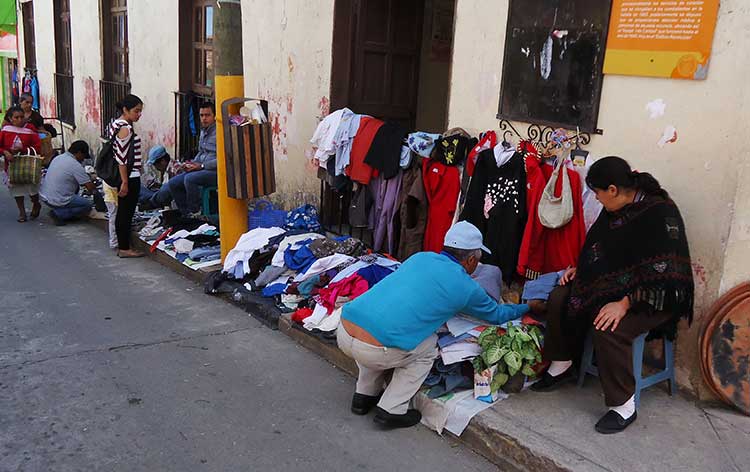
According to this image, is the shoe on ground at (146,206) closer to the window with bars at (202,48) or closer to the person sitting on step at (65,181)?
the person sitting on step at (65,181)

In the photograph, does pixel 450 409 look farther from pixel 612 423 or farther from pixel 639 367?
pixel 639 367

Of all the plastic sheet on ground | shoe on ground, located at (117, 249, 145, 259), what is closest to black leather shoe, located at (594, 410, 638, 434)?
the plastic sheet on ground

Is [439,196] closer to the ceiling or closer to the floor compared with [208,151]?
closer to the ceiling

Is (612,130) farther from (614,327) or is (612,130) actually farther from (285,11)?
(285,11)

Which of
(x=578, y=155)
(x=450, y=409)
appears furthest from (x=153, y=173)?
(x=450, y=409)

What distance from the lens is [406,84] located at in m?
7.32

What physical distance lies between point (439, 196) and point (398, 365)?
200 cm

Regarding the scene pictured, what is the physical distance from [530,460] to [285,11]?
552 centimetres

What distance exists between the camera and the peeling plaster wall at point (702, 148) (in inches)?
148

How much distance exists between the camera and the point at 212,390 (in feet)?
14.5

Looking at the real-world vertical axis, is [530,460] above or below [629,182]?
below

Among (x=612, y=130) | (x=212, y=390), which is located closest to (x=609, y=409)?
(x=612, y=130)

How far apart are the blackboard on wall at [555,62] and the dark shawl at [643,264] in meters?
0.93

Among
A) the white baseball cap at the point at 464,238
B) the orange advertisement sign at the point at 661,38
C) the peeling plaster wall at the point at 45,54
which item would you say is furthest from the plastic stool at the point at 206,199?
the peeling plaster wall at the point at 45,54
